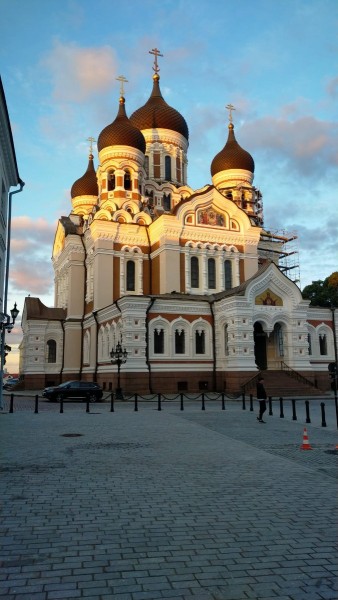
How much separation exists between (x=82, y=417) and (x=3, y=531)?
40.2 ft

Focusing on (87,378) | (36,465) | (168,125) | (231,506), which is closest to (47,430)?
(36,465)

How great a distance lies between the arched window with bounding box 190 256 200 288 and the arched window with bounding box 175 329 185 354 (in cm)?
628

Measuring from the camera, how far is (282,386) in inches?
1152

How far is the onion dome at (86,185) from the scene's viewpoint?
5209 cm

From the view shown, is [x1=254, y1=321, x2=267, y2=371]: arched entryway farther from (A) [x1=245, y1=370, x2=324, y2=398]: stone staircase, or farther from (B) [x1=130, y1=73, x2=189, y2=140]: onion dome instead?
(B) [x1=130, y1=73, x2=189, y2=140]: onion dome

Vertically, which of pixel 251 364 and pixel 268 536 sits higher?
pixel 251 364

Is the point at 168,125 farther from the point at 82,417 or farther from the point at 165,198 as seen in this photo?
the point at 82,417

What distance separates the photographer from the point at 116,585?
432 centimetres

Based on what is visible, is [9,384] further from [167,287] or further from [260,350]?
[260,350]

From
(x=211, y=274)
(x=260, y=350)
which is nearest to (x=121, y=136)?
(x=211, y=274)

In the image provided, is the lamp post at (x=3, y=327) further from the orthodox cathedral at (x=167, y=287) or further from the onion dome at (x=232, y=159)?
the onion dome at (x=232, y=159)

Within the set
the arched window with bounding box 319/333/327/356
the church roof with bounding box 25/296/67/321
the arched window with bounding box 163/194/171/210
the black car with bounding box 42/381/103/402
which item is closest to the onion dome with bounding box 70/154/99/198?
the arched window with bounding box 163/194/171/210

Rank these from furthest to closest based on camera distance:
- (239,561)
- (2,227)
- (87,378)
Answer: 1. (87,378)
2. (2,227)
3. (239,561)

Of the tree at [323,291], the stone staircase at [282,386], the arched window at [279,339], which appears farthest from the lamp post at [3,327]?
the tree at [323,291]
